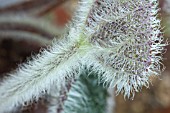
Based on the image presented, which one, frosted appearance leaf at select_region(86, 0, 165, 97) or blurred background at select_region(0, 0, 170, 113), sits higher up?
blurred background at select_region(0, 0, 170, 113)

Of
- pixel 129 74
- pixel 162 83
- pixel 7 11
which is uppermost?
pixel 7 11

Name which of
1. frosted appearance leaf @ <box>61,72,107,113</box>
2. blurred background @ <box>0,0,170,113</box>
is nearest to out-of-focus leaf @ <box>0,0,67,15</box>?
blurred background @ <box>0,0,170,113</box>

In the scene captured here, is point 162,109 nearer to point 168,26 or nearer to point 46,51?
point 168,26

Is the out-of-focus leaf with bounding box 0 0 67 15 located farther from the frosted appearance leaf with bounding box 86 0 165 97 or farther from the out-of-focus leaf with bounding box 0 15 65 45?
the frosted appearance leaf with bounding box 86 0 165 97

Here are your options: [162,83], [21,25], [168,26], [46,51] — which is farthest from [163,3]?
[162,83]

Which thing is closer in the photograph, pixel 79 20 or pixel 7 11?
pixel 79 20

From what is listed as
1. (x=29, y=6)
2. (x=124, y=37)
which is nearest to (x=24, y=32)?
(x=29, y=6)

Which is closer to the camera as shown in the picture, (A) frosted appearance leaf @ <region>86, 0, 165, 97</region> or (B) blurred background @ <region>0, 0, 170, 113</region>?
(A) frosted appearance leaf @ <region>86, 0, 165, 97</region>

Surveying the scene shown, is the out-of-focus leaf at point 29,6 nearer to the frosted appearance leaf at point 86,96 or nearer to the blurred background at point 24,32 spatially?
the blurred background at point 24,32

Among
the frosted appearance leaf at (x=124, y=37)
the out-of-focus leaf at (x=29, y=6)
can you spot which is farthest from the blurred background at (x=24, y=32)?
the frosted appearance leaf at (x=124, y=37)
